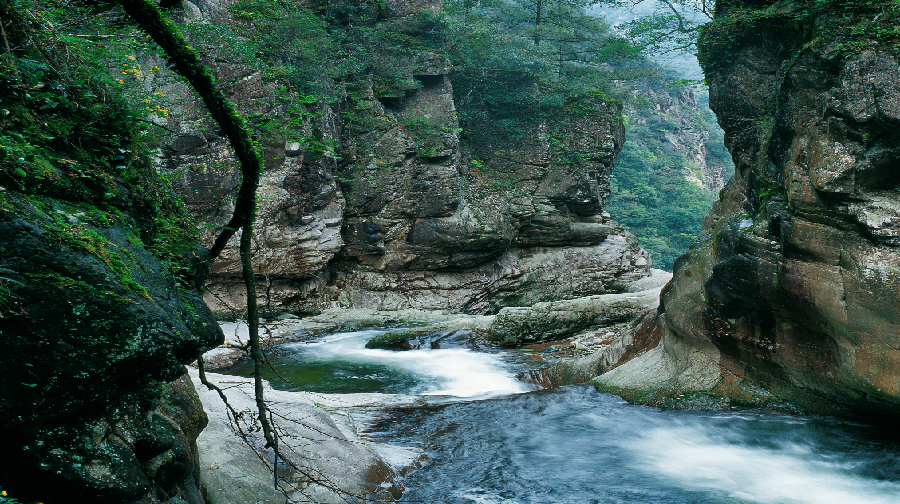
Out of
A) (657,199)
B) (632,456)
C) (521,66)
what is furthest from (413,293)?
(657,199)

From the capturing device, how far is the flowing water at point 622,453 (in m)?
5.29

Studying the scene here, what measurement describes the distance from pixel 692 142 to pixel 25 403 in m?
46.8

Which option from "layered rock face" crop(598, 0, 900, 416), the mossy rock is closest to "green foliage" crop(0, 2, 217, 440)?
"layered rock face" crop(598, 0, 900, 416)

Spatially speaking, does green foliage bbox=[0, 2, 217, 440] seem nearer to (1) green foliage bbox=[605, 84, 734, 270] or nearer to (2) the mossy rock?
(2) the mossy rock

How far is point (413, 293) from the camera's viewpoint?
62.1 ft

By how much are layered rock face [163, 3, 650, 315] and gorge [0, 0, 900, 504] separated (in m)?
0.12

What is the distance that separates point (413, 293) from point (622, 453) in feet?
42.6

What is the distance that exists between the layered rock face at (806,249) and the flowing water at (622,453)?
59 centimetres

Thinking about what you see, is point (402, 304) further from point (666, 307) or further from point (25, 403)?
point (25, 403)

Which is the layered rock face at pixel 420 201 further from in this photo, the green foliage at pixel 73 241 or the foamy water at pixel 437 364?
the green foliage at pixel 73 241

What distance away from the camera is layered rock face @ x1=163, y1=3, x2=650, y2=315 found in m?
16.8

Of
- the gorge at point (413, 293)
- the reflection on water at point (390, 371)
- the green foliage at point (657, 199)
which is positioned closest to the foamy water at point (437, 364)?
the reflection on water at point (390, 371)

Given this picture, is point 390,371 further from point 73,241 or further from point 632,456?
point 73,241

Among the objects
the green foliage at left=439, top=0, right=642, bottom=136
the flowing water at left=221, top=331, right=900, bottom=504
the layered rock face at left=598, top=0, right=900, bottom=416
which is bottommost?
the flowing water at left=221, top=331, right=900, bottom=504
